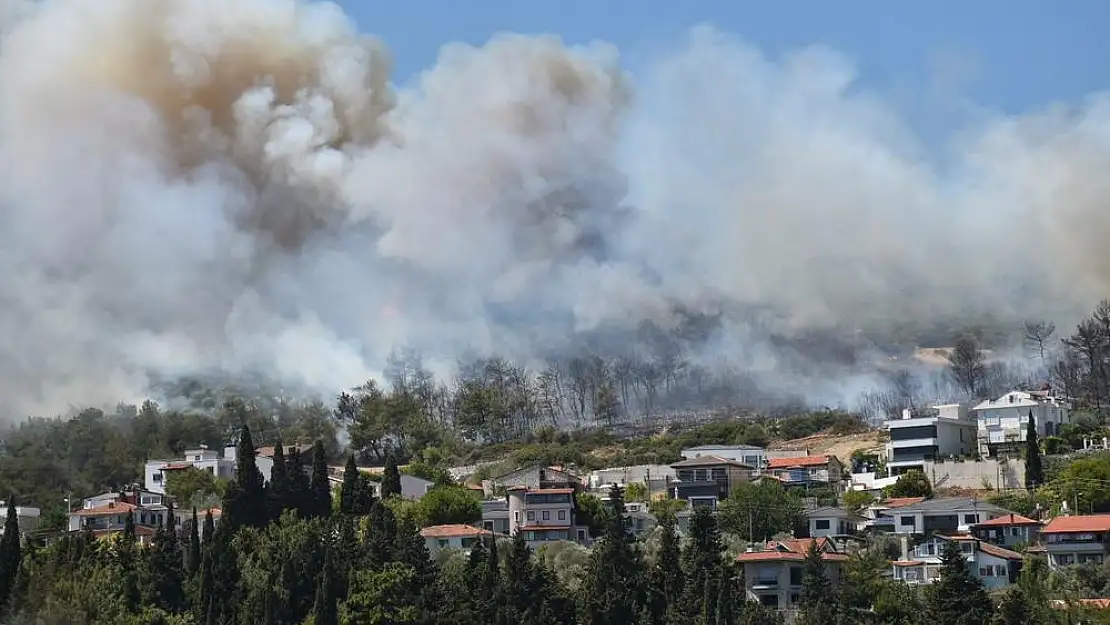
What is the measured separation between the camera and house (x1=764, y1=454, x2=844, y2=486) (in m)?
63.3

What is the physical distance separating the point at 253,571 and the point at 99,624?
13.7 feet

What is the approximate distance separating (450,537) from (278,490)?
18.1 ft

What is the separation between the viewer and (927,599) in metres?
44.6

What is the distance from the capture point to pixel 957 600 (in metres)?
43.1

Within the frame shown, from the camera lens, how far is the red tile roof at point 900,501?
55500 mm

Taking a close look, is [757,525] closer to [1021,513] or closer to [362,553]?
[1021,513]

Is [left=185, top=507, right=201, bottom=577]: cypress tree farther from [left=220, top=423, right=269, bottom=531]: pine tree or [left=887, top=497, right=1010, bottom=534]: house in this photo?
[left=887, top=497, right=1010, bottom=534]: house

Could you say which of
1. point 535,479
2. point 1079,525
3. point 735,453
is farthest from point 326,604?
point 735,453

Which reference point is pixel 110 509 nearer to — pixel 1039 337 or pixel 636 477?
pixel 636 477

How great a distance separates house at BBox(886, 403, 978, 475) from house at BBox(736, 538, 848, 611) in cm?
1385

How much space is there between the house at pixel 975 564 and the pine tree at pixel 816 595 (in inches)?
126

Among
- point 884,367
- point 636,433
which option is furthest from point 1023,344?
point 636,433

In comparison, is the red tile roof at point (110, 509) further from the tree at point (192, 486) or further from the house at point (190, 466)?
the house at point (190, 466)

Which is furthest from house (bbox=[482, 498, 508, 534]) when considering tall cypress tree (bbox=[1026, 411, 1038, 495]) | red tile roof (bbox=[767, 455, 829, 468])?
tall cypress tree (bbox=[1026, 411, 1038, 495])
